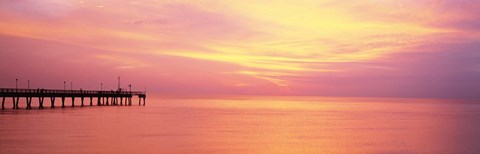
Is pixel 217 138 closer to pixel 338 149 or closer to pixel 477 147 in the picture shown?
pixel 338 149

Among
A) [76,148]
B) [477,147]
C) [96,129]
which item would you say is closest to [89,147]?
[76,148]

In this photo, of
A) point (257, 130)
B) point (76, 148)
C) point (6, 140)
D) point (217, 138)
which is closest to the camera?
point (76, 148)

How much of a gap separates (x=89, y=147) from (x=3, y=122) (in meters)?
21.1

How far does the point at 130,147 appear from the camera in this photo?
1483 inches

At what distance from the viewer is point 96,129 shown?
50312 mm

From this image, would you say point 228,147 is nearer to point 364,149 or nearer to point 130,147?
point 130,147

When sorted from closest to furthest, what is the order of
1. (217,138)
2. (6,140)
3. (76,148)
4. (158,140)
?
(76,148) → (6,140) → (158,140) → (217,138)

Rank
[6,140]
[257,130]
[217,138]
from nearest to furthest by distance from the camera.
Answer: [6,140], [217,138], [257,130]

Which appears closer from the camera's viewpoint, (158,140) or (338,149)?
(338,149)

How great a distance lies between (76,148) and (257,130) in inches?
881

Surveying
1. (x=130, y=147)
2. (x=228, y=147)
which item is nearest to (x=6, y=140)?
(x=130, y=147)

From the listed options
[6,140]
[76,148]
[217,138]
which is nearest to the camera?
[76,148]

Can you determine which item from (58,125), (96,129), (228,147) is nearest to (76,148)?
(228,147)

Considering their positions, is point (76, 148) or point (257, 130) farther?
point (257, 130)
